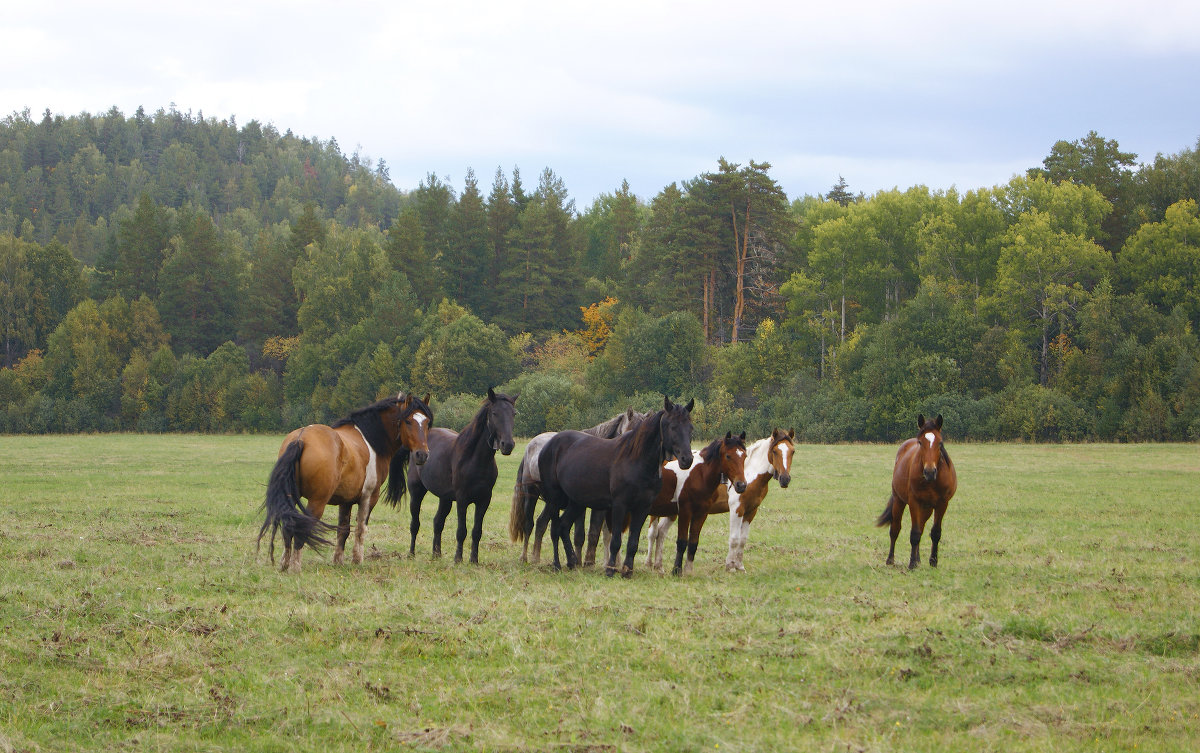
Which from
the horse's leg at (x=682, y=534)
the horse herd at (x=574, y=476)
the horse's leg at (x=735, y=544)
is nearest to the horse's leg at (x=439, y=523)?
the horse herd at (x=574, y=476)

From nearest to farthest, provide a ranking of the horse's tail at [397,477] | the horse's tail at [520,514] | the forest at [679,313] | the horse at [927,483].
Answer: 1. the horse at [927,483]
2. the horse's tail at [520,514]
3. the horse's tail at [397,477]
4. the forest at [679,313]

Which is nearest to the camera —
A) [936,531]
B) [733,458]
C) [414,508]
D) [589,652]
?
[589,652]

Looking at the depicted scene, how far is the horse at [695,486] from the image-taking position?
12156mm

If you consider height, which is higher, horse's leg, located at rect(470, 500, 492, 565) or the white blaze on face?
the white blaze on face

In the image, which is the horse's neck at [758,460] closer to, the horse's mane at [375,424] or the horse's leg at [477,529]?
the horse's leg at [477,529]

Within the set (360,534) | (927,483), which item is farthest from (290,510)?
(927,483)

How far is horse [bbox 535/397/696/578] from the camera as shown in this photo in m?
11.6

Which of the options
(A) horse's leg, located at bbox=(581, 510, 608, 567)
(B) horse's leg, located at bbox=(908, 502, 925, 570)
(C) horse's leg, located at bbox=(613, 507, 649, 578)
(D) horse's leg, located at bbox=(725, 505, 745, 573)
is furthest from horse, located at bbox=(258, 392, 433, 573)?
(B) horse's leg, located at bbox=(908, 502, 925, 570)

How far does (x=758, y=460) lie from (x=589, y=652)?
20.5 ft

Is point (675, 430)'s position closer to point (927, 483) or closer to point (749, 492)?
point (749, 492)

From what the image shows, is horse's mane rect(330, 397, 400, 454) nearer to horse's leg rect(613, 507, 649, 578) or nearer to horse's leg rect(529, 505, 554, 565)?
horse's leg rect(529, 505, 554, 565)

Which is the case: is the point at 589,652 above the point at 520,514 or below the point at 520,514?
below

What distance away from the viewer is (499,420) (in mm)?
12539

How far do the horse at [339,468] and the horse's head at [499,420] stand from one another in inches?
32.3
